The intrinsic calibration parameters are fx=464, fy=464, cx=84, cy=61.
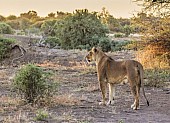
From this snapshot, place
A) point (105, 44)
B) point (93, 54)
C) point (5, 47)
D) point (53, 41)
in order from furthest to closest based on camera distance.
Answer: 1. point (53, 41)
2. point (105, 44)
3. point (5, 47)
4. point (93, 54)

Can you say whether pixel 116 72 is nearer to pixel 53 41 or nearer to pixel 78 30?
pixel 78 30

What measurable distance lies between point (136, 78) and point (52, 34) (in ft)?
122

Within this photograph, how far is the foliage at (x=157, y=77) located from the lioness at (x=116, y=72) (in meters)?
3.79

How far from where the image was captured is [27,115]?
9.80 meters

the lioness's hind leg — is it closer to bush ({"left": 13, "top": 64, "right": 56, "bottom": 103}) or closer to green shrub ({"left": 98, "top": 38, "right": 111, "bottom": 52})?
bush ({"left": 13, "top": 64, "right": 56, "bottom": 103})

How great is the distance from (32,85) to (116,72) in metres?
2.12

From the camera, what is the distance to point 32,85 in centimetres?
1160

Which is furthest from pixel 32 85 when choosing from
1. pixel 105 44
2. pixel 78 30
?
pixel 78 30

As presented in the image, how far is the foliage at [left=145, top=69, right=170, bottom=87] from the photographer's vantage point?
15.6m

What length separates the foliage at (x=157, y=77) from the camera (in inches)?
613

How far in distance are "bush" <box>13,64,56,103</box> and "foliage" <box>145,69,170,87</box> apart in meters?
4.90

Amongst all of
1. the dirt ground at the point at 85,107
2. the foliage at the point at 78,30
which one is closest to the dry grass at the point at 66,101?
the dirt ground at the point at 85,107

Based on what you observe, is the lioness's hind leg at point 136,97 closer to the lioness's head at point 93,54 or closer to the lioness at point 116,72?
the lioness at point 116,72

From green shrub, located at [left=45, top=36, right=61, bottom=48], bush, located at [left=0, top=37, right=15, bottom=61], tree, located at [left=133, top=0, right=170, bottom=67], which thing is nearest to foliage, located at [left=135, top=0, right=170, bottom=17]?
tree, located at [left=133, top=0, right=170, bottom=67]
